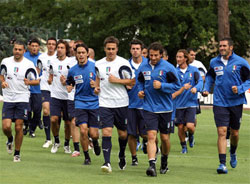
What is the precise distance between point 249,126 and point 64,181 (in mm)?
13700

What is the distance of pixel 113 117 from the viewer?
1284 centimetres

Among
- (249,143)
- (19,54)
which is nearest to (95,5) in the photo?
(249,143)

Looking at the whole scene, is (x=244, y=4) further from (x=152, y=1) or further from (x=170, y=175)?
(x=170, y=175)

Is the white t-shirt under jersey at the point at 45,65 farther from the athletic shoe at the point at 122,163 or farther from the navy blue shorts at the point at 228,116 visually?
the navy blue shorts at the point at 228,116

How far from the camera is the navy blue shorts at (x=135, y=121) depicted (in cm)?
1352

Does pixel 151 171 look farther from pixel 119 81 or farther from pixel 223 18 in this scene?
pixel 223 18

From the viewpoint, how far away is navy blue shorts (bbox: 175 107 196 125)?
1684cm

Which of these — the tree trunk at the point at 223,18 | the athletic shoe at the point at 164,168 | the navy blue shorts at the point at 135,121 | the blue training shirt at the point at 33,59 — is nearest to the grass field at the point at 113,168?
the athletic shoe at the point at 164,168

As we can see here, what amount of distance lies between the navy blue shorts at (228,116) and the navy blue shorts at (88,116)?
217 centimetres

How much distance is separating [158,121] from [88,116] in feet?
6.14

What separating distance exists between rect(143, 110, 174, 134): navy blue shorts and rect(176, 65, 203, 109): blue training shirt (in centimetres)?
411

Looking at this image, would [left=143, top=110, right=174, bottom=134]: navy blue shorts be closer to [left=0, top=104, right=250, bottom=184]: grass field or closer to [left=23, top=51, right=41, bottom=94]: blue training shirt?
[left=0, top=104, right=250, bottom=184]: grass field

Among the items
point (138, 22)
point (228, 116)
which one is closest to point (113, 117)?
point (228, 116)

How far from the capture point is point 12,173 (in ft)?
39.9
